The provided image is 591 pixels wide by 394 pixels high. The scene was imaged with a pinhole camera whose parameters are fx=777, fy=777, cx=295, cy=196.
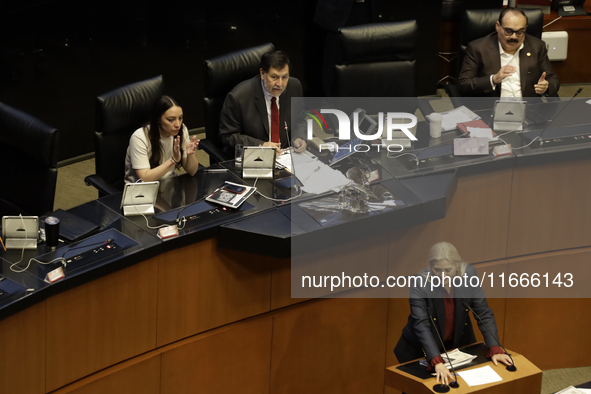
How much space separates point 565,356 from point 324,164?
1664mm

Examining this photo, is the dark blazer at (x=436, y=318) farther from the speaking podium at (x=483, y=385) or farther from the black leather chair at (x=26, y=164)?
the black leather chair at (x=26, y=164)

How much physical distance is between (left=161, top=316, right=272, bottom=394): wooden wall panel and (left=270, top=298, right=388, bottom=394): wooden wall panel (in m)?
0.06

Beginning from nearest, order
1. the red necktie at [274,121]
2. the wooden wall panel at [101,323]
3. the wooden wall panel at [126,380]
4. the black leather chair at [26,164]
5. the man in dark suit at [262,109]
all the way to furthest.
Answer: the wooden wall panel at [101,323], the wooden wall panel at [126,380], the black leather chair at [26,164], the man in dark suit at [262,109], the red necktie at [274,121]

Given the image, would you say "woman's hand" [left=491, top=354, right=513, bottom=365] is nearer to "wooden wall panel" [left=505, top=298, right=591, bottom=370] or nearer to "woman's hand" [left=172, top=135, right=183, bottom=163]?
"wooden wall panel" [left=505, top=298, right=591, bottom=370]

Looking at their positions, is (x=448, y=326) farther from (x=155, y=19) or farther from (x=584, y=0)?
(x=584, y=0)

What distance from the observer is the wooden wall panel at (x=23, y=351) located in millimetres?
2586

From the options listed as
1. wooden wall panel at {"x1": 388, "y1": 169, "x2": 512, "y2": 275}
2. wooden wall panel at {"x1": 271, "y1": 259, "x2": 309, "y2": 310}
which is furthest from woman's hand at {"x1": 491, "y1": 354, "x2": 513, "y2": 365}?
wooden wall panel at {"x1": 271, "y1": 259, "x2": 309, "y2": 310}

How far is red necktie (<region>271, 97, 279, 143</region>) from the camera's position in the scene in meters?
4.01

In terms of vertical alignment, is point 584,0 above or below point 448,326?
above

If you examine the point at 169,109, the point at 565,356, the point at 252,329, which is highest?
the point at 169,109

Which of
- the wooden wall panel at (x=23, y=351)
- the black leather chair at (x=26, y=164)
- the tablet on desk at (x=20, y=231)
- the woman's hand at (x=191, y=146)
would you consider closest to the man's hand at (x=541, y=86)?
the woman's hand at (x=191, y=146)

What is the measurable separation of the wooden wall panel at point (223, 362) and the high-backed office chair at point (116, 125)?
80 cm

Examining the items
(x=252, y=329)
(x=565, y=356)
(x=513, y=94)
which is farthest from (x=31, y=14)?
(x=565, y=356)

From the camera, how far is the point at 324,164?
11.7 feet
